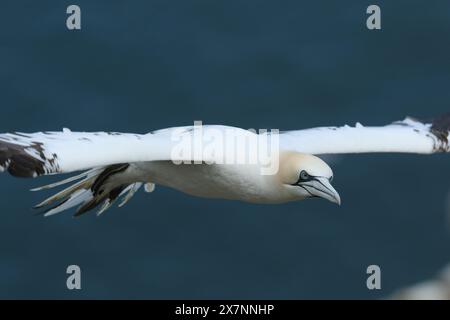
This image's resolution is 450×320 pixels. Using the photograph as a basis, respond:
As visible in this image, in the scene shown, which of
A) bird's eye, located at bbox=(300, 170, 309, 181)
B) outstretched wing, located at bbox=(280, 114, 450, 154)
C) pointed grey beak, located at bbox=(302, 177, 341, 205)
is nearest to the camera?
pointed grey beak, located at bbox=(302, 177, 341, 205)

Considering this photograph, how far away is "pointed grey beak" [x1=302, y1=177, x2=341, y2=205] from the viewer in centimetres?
1750

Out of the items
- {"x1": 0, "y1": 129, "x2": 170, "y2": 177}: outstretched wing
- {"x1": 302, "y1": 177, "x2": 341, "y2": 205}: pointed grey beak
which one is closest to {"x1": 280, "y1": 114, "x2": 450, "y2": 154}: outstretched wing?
{"x1": 302, "y1": 177, "x2": 341, "y2": 205}: pointed grey beak

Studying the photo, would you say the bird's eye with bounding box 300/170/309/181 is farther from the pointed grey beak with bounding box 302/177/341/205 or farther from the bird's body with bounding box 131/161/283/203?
the bird's body with bounding box 131/161/283/203

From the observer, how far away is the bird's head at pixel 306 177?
1753 cm

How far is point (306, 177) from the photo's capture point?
1762 centimetres

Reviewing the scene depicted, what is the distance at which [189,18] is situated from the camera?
89.6 ft

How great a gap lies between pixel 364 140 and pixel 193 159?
7.23 ft

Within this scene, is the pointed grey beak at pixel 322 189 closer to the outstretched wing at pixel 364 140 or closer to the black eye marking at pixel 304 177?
the black eye marking at pixel 304 177

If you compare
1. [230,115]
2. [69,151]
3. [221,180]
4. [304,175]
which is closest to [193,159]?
[221,180]

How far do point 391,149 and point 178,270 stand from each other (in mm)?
6067

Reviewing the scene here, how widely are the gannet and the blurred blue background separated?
4.14m

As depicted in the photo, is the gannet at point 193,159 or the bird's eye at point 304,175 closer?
the gannet at point 193,159

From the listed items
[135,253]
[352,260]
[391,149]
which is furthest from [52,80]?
[391,149]

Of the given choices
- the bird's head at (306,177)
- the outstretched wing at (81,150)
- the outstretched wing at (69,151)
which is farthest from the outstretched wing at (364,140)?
the outstretched wing at (69,151)
